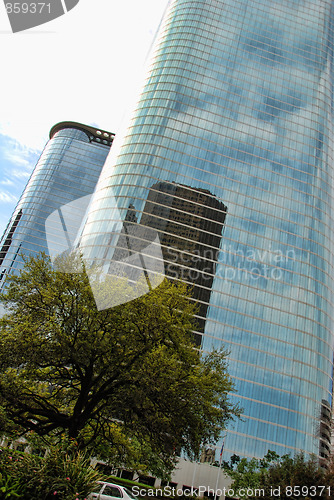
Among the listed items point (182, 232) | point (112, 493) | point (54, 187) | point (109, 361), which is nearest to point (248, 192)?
point (182, 232)

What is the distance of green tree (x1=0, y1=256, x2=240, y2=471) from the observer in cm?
1675

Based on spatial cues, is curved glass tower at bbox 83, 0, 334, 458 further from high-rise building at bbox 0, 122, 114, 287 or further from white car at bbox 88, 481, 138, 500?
white car at bbox 88, 481, 138, 500

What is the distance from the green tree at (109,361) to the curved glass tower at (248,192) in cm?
5351

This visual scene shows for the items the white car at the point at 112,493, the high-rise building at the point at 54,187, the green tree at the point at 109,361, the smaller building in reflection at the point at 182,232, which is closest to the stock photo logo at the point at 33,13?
the green tree at the point at 109,361

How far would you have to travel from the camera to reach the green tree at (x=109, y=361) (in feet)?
55.0

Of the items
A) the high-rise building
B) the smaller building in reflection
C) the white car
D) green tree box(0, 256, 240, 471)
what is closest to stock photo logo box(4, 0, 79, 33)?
green tree box(0, 256, 240, 471)

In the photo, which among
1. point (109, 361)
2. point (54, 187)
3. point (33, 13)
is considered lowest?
point (109, 361)

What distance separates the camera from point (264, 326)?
7519cm

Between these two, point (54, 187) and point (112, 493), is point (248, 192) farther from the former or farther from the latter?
point (54, 187)

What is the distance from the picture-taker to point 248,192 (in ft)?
279

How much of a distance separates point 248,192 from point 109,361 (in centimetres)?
7381

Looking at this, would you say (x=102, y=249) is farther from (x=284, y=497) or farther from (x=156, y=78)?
(x=284, y=497)

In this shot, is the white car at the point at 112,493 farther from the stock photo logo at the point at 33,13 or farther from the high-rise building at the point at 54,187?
the high-rise building at the point at 54,187

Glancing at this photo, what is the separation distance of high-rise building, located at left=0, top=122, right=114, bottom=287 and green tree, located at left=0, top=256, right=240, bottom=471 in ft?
348
